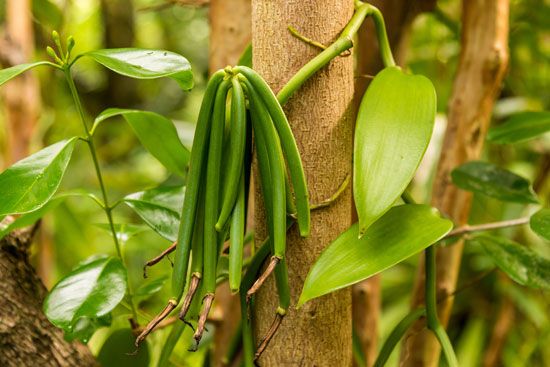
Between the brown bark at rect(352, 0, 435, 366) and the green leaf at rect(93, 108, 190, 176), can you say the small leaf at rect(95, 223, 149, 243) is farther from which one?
the brown bark at rect(352, 0, 435, 366)

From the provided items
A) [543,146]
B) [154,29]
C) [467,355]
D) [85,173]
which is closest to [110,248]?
[85,173]

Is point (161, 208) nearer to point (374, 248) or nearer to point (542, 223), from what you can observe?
point (374, 248)

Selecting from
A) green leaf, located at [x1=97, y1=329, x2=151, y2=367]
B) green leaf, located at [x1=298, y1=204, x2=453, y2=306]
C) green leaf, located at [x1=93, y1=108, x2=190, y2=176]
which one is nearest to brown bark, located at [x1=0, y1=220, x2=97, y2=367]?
green leaf, located at [x1=97, y1=329, x2=151, y2=367]

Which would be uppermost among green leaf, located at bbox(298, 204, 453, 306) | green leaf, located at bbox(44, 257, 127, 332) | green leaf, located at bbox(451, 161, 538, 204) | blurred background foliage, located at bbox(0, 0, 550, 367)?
green leaf, located at bbox(298, 204, 453, 306)

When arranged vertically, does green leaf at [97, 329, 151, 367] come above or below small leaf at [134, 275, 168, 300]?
below

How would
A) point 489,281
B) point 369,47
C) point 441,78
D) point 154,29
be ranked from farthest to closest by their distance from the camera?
point 154,29
point 489,281
point 441,78
point 369,47

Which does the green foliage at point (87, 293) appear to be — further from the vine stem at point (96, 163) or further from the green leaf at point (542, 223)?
the green leaf at point (542, 223)

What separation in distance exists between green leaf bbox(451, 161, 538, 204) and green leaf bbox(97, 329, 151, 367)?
384mm

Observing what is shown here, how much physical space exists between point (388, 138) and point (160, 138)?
239 millimetres

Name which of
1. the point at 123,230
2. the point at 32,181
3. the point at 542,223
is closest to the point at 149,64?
the point at 32,181

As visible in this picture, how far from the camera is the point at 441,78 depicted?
55.0 inches

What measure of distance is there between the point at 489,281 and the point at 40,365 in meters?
1.27

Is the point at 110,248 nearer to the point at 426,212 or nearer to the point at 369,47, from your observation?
the point at 369,47

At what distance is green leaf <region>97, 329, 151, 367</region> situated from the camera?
61 cm
